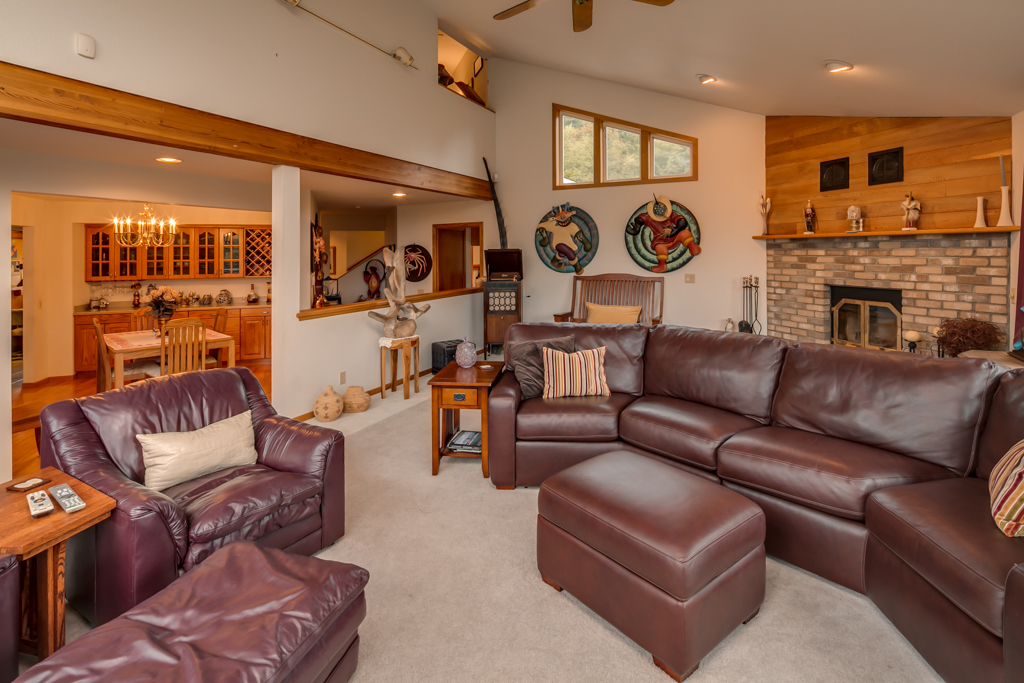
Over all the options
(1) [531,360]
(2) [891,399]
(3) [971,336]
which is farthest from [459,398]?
(3) [971,336]

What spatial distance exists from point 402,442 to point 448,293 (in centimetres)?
304

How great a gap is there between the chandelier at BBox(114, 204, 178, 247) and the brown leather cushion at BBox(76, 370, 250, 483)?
4.54 metres

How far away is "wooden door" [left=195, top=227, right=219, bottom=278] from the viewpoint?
24.6ft

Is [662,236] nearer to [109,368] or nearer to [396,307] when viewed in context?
[396,307]

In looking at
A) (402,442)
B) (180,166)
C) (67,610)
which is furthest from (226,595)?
(180,166)

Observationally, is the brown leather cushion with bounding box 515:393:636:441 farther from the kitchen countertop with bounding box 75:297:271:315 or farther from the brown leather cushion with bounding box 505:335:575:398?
the kitchen countertop with bounding box 75:297:271:315

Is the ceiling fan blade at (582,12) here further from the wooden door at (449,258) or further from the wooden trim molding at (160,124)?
the wooden door at (449,258)

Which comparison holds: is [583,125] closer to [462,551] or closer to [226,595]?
[462,551]

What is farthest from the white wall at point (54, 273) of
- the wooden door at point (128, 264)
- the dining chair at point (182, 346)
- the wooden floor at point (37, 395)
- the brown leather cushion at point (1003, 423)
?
the brown leather cushion at point (1003, 423)

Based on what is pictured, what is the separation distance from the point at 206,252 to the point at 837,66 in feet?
25.4

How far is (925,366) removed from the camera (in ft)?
7.87

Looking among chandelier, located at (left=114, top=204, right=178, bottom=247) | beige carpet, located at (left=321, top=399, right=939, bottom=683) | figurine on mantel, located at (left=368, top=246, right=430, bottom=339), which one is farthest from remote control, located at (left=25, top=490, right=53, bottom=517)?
chandelier, located at (left=114, top=204, right=178, bottom=247)

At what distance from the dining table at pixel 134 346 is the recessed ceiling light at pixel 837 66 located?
5466mm

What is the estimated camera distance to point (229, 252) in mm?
7695
